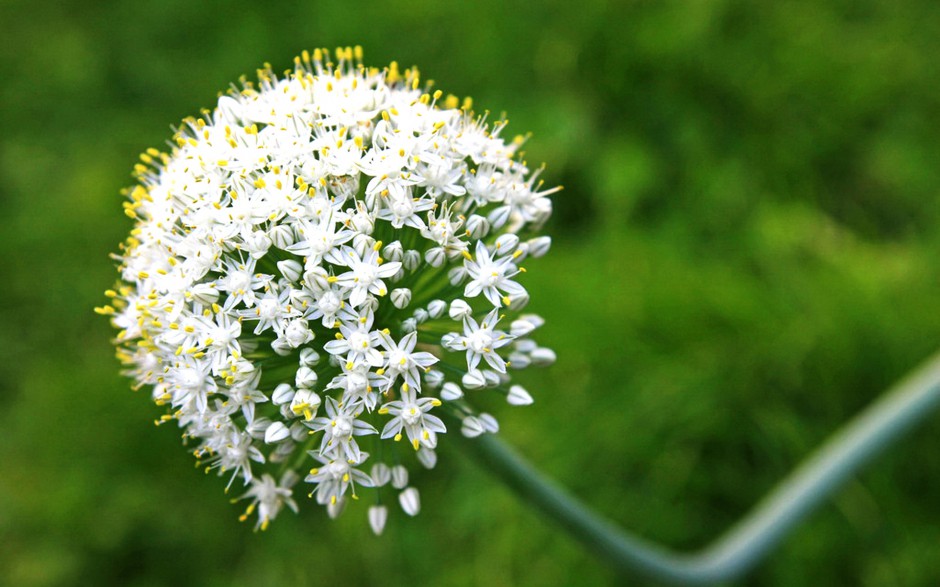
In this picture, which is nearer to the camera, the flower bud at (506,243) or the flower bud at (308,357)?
the flower bud at (308,357)

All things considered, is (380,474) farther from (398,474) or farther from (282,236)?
(282,236)

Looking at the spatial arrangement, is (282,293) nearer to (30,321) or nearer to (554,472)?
(554,472)

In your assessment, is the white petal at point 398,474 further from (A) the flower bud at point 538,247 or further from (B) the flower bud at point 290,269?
(A) the flower bud at point 538,247

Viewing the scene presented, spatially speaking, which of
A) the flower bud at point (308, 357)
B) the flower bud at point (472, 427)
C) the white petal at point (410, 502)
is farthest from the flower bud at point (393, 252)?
the white petal at point (410, 502)

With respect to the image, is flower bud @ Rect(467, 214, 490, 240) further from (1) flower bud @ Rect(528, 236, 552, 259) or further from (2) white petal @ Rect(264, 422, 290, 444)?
(2) white petal @ Rect(264, 422, 290, 444)

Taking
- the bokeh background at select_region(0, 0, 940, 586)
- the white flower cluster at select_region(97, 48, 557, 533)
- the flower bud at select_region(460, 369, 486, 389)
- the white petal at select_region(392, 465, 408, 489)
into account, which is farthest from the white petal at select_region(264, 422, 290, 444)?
the bokeh background at select_region(0, 0, 940, 586)
